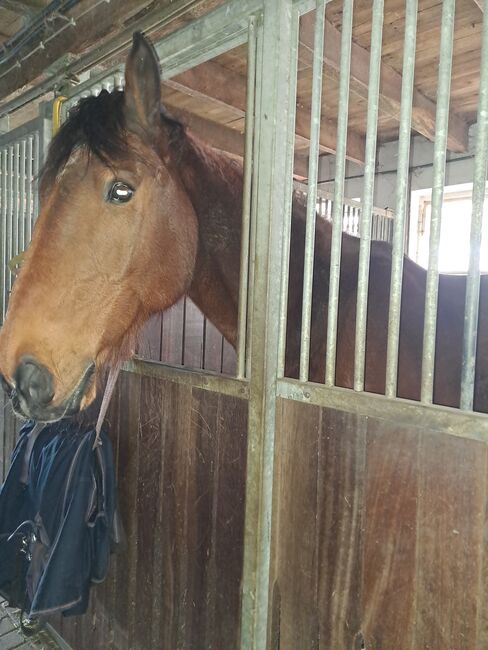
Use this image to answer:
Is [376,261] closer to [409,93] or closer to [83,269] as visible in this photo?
[409,93]

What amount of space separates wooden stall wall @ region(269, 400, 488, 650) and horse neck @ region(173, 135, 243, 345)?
20.8 inches

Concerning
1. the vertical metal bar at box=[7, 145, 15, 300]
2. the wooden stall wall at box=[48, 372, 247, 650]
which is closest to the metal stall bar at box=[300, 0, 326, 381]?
the wooden stall wall at box=[48, 372, 247, 650]

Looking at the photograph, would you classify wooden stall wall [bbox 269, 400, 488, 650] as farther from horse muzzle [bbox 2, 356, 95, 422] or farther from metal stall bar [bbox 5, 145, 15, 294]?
metal stall bar [bbox 5, 145, 15, 294]

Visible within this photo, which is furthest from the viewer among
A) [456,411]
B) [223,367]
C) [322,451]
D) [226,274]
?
[223,367]

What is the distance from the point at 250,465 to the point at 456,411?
1.98ft

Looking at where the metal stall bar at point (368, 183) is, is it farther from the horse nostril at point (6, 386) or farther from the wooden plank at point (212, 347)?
the wooden plank at point (212, 347)

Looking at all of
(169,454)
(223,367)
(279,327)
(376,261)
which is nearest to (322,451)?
(279,327)

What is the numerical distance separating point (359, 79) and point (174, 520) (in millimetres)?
2741

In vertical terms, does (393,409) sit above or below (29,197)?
below

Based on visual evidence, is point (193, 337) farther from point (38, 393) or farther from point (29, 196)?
point (38, 393)

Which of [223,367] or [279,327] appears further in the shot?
[223,367]

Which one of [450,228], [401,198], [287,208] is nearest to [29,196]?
[287,208]

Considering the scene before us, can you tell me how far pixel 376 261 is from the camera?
5.32ft

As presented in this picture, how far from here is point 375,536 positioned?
1042mm
